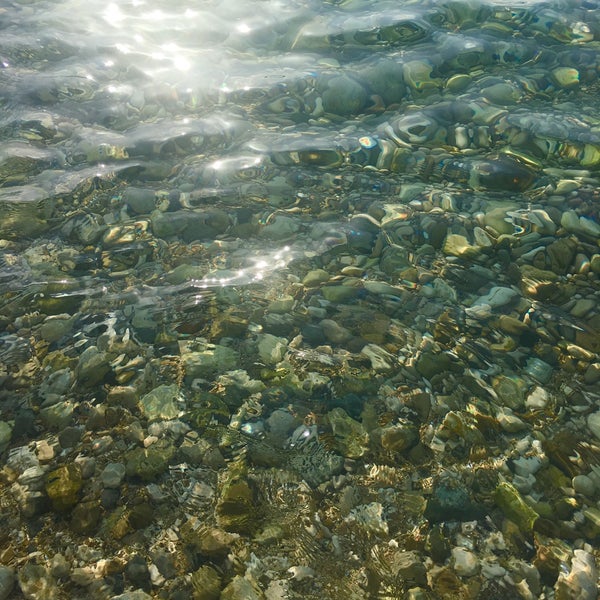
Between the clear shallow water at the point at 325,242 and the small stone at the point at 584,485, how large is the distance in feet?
0.10

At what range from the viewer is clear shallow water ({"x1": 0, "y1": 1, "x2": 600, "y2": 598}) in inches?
78.8

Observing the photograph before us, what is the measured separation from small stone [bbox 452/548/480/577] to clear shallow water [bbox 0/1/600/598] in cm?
7

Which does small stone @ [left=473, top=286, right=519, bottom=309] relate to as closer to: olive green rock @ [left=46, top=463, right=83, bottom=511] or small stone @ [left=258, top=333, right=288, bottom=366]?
small stone @ [left=258, top=333, right=288, bottom=366]

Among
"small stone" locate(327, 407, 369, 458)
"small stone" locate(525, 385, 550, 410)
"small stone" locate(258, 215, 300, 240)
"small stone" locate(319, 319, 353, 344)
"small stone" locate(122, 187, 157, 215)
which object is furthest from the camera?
"small stone" locate(122, 187, 157, 215)

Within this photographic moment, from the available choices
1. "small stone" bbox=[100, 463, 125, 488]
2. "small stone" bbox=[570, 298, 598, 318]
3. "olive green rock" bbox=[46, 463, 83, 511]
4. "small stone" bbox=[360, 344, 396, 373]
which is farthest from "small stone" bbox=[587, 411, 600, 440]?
"olive green rock" bbox=[46, 463, 83, 511]

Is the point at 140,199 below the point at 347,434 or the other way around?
the other way around

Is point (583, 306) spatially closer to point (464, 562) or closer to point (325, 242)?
point (325, 242)

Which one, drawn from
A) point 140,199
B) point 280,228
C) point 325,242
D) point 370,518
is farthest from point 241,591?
point 140,199

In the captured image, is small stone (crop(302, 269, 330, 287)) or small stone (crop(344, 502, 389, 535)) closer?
small stone (crop(344, 502, 389, 535))

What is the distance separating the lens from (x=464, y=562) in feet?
5.33

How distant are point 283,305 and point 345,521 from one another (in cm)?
112

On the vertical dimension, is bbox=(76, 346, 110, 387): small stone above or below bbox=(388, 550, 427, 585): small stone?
above

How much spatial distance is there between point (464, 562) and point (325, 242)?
5.83 ft

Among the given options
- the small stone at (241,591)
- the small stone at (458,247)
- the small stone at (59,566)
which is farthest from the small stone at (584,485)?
the small stone at (59,566)
